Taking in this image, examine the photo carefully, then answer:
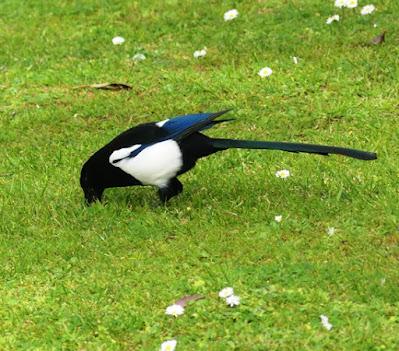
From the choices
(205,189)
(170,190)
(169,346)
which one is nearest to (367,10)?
(205,189)

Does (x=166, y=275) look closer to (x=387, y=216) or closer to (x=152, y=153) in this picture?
(x=152, y=153)

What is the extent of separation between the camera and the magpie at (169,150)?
523 centimetres

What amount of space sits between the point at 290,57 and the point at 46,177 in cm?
226

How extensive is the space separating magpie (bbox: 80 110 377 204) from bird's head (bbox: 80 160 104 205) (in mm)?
131

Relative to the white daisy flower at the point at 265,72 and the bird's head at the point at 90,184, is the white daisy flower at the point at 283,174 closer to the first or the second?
the bird's head at the point at 90,184

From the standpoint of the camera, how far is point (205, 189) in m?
5.68

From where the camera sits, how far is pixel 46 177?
20.0ft

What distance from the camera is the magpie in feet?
17.1

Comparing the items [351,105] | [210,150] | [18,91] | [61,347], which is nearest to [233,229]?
[210,150]

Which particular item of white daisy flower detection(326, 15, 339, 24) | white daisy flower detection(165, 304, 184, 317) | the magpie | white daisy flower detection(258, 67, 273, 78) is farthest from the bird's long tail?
white daisy flower detection(326, 15, 339, 24)

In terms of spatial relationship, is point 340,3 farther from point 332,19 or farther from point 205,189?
point 205,189

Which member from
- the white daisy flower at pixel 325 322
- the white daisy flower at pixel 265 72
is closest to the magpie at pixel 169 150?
the white daisy flower at pixel 325 322

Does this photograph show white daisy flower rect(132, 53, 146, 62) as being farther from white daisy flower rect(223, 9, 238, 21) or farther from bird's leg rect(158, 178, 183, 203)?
bird's leg rect(158, 178, 183, 203)

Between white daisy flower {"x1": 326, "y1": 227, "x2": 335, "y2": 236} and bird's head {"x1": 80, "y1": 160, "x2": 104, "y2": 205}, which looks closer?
white daisy flower {"x1": 326, "y1": 227, "x2": 335, "y2": 236}
